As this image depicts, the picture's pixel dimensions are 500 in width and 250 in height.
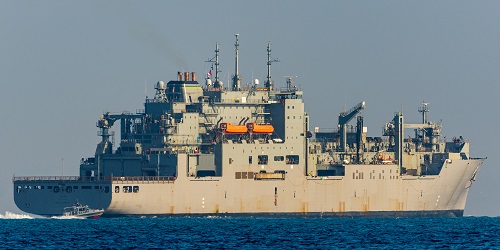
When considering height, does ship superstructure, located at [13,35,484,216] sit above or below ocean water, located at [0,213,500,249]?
above

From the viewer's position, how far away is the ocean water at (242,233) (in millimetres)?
93625

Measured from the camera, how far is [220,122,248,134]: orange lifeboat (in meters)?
120

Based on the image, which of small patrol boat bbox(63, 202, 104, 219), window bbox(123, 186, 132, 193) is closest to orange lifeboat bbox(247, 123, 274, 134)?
window bbox(123, 186, 132, 193)

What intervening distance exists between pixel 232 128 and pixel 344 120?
1058 centimetres

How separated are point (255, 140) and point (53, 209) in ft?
51.4

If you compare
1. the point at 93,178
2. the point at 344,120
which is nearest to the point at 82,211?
the point at 93,178

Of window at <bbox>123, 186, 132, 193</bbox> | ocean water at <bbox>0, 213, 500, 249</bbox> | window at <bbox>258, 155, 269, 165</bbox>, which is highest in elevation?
window at <bbox>258, 155, 269, 165</bbox>

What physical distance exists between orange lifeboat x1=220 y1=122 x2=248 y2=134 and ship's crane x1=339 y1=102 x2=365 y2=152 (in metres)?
9.14

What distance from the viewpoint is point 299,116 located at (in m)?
123

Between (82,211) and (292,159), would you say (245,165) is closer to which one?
(292,159)

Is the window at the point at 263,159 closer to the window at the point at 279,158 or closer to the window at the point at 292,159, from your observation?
the window at the point at 279,158

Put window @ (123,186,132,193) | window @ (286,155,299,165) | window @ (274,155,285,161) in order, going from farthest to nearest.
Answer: window @ (286,155,299,165)
window @ (274,155,285,161)
window @ (123,186,132,193)

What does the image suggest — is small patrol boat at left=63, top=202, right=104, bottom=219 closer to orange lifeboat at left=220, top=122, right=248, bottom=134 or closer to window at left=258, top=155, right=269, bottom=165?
orange lifeboat at left=220, top=122, right=248, bottom=134

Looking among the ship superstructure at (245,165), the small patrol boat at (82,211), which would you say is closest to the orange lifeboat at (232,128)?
the ship superstructure at (245,165)
